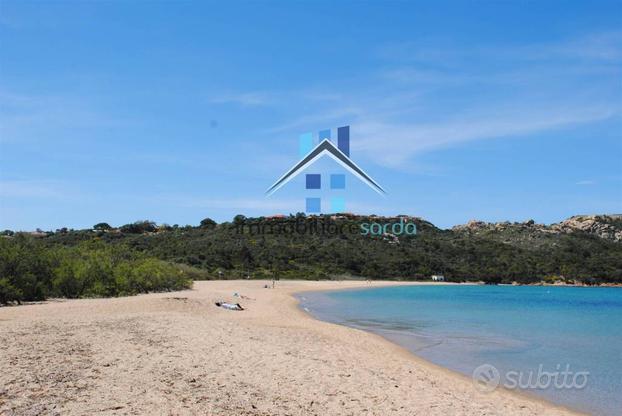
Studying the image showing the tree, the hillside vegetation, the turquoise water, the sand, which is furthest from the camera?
the tree

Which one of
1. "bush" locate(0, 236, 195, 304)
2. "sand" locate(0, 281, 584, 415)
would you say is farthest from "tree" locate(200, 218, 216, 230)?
"sand" locate(0, 281, 584, 415)

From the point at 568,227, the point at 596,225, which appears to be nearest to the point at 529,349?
the point at 596,225

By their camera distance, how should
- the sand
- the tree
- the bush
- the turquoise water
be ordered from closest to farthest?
1. the sand
2. the turquoise water
3. the bush
4. the tree

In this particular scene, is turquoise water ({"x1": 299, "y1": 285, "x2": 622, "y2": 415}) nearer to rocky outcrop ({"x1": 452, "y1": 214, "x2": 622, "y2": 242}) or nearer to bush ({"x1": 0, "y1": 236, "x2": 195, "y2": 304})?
bush ({"x1": 0, "y1": 236, "x2": 195, "y2": 304})

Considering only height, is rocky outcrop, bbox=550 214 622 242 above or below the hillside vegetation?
above

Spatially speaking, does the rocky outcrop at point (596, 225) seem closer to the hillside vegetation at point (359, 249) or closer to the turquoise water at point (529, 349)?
the hillside vegetation at point (359, 249)

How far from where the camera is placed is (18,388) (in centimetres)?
712

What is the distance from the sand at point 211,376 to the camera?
7.07m

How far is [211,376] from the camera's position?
889 centimetres

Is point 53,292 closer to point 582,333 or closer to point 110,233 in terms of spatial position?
point 582,333

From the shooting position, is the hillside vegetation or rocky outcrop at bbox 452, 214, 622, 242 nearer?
the hillside vegetation

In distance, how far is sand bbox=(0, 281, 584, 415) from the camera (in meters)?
7.07

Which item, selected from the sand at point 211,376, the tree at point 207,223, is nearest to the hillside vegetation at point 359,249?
the tree at point 207,223

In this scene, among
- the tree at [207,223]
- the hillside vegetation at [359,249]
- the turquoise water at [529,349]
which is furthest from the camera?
the tree at [207,223]
